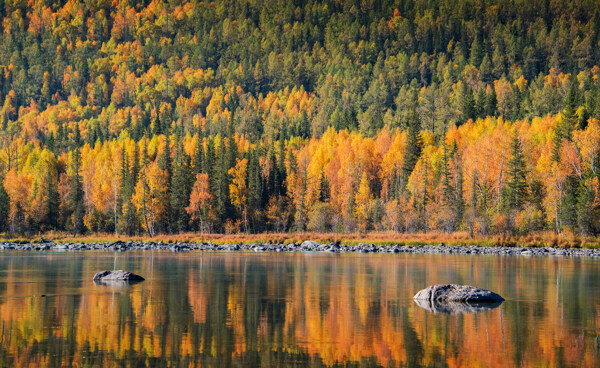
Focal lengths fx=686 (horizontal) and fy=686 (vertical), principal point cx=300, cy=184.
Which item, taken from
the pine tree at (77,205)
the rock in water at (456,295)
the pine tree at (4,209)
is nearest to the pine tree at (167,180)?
the pine tree at (77,205)

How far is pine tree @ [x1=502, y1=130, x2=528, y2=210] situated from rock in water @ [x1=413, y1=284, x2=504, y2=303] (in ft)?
183

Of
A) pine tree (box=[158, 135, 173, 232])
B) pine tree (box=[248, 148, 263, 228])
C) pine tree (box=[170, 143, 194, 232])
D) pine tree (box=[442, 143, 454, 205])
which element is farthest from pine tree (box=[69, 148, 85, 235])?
pine tree (box=[442, 143, 454, 205])

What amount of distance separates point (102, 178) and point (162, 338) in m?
120

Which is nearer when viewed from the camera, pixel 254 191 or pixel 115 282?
pixel 115 282

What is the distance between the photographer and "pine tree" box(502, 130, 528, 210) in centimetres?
7957

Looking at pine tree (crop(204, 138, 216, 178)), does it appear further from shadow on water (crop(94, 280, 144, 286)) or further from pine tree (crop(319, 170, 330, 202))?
shadow on water (crop(94, 280, 144, 286))

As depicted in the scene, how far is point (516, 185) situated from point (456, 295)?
59.4 metres

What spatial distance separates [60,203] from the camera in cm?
11075

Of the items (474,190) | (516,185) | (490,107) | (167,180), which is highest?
(490,107)

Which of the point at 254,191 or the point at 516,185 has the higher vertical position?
the point at 516,185

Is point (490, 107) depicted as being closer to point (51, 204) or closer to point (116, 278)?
point (51, 204)

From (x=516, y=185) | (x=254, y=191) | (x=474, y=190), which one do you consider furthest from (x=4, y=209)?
(x=516, y=185)

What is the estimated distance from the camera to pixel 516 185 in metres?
80.4

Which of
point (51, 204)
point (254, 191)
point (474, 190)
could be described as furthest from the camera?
point (51, 204)
